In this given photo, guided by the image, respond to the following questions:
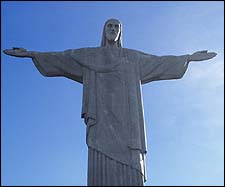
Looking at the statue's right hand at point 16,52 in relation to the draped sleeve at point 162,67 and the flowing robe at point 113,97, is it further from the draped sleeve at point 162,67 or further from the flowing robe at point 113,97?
the draped sleeve at point 162,67

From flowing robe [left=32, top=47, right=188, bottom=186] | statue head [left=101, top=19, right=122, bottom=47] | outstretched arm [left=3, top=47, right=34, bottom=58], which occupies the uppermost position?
statue head [left=101, top=19, right=122, bottom=47]

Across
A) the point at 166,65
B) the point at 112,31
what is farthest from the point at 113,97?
the point at 112,31

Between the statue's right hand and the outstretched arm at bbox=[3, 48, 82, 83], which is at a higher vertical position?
the statue's right hand

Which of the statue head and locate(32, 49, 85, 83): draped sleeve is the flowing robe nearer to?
locate(32, 49, 85, 83): draped sleeve

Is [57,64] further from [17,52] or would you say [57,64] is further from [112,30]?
[112,30]

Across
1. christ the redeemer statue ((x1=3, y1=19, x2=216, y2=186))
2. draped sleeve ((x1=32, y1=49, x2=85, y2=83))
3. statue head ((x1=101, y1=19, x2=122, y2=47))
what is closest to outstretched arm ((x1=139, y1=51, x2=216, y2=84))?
christ the redeemer statue ((x1=3, y1=19, x2=216, y2=186))

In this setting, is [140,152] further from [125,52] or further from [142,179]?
[125,52]

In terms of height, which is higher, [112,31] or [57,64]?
[112,31]
